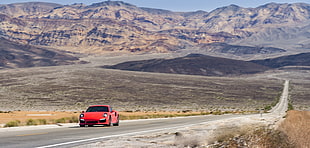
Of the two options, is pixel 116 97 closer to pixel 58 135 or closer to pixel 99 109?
pixel 99 109

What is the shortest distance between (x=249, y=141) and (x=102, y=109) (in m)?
13.0

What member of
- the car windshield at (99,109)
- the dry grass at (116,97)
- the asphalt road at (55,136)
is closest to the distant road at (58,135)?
the asphalt road at (55,136)

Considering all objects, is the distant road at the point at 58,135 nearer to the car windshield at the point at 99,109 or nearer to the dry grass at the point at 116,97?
the car windshield at the point at 99,109

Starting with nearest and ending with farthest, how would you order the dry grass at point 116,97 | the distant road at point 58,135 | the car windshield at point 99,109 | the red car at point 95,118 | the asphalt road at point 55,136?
the asphalt road at point 55,136 → the distant road at point 58,135 → the red car at point 95,118 → the car windshield at point 99,109 → the dry grass at point 116,97

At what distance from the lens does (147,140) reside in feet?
40.8

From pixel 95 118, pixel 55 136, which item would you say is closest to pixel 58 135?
pixel 55 136

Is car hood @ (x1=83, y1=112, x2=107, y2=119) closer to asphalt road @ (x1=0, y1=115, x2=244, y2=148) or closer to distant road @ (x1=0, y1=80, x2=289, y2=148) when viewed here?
distant road @ (x1=0, y1=80, x2=289, y2=148)

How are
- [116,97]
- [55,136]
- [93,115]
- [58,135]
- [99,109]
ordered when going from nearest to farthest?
[55,136] → [58,135] → [93,115] → [99,109] → [116,97]

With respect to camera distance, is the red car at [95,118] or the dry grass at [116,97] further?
the dry grass at [116,97]

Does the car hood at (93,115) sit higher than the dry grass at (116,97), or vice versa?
the dry grass at (116,97)

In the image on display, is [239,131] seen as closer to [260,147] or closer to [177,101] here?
[260,147]

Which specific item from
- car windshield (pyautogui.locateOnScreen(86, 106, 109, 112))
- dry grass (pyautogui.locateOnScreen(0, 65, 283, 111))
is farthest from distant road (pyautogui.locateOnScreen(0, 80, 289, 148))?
dry grass (pyautogui.locateOnScreen(0, 65, 283, 111))

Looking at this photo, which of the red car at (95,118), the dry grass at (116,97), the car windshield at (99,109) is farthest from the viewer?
the dry grass at (116,97)

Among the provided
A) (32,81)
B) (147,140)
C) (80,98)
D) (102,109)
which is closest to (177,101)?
(80,98)
